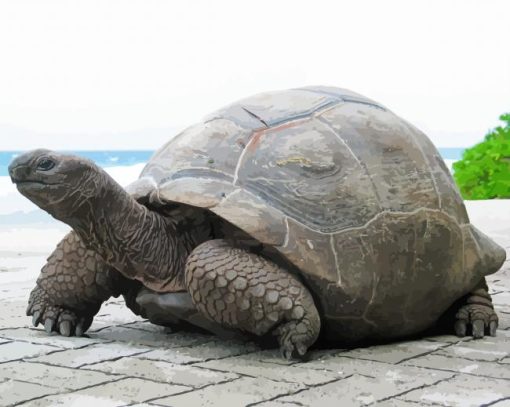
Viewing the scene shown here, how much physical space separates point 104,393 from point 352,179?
1375 mm

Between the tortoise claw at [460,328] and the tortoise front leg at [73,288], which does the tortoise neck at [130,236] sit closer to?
the tortoise front leg at [73,288]

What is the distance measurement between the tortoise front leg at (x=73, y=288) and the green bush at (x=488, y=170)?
13266mm

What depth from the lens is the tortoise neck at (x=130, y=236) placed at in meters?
3.80

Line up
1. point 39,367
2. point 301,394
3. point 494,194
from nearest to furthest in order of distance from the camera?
point 301,394, point 39,367, point 494,194

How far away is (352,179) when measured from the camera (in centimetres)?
387

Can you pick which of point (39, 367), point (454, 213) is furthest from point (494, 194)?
point (39, 367)

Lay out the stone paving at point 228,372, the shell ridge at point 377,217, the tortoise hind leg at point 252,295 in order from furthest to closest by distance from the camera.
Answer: the shell ridge at point 377,217 → the tortoise hind leg at point 252,295 → the stone paving at point 228,372

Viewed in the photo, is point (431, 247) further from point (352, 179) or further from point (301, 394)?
point (301, 394)

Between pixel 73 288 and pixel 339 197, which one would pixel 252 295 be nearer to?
pixel 339 197

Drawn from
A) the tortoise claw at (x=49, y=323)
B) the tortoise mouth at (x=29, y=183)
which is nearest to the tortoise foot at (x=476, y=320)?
the tortoise claw at (x=49, y=323)

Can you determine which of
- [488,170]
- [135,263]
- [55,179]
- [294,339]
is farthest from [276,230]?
[488,170]

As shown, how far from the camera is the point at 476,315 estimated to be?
14.0 feet

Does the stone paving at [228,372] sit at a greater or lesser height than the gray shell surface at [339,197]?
lesser

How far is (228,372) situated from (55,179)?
988 mm
